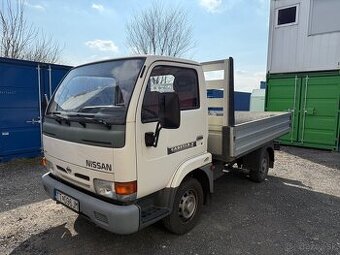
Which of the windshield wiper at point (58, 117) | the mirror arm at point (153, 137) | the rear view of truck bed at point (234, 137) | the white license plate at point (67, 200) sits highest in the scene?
the windshield wiper at point (58, 117)

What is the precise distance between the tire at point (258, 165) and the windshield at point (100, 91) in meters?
3.28

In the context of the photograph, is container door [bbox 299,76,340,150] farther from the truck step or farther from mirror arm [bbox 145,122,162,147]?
mirror arm [bbox 145,122,162,147]

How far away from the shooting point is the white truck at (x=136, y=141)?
2504 millimetres

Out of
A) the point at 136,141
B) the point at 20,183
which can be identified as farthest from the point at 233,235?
the point at 20,183

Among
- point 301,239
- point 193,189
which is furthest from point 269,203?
point 193,189

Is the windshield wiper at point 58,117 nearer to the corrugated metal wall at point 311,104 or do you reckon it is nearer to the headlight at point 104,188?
the headlight at point 104,188

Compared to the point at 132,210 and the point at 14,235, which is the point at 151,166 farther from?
the point at 14,235

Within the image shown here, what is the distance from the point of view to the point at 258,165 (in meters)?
5.20

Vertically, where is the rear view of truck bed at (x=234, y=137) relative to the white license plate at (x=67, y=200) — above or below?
above

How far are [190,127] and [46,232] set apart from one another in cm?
224

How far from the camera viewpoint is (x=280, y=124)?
563cm

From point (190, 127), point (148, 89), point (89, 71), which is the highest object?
point (89, 71)

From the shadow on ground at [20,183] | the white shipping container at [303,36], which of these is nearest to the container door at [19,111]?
the shadow on ground at [20,183]

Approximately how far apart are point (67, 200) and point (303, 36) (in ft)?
30.1
